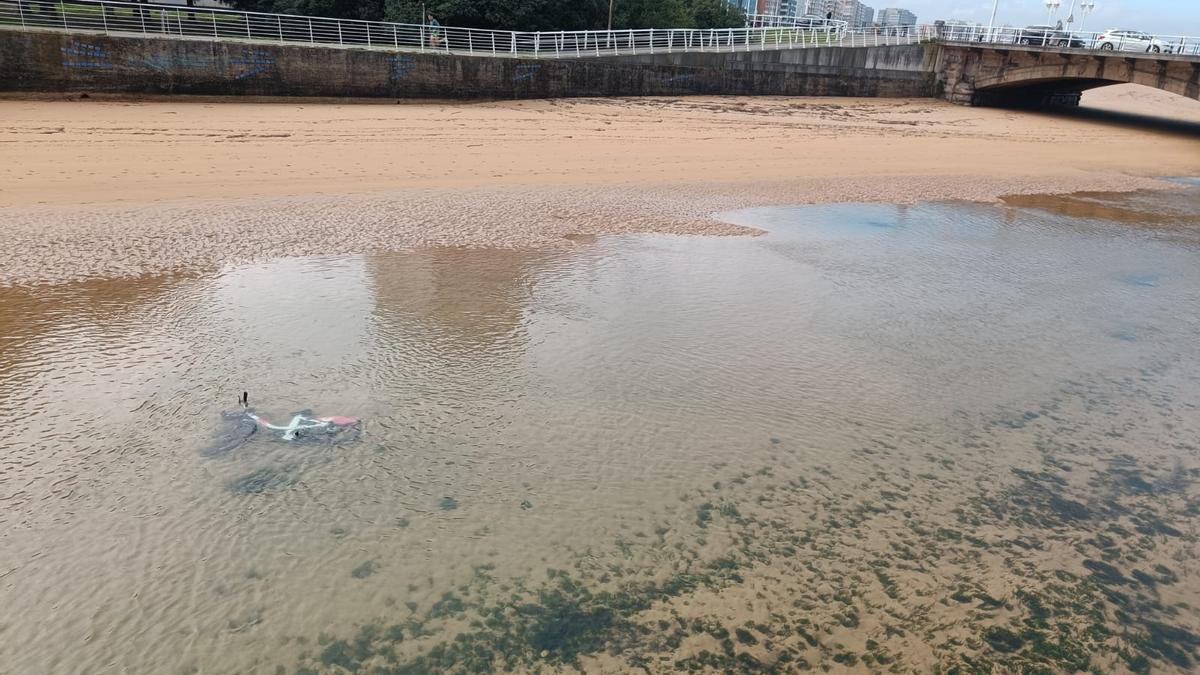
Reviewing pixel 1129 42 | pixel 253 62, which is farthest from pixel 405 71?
pixel 1129 42

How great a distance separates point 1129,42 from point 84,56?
35.0 m

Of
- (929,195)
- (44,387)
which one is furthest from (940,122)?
(44,387)

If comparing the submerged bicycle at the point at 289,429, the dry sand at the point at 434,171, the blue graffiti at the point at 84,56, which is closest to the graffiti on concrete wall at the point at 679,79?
the dry sand at the point at 434,171

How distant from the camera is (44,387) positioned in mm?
4195

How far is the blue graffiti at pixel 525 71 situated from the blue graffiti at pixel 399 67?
3.20 metres

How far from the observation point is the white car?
26.8 metres

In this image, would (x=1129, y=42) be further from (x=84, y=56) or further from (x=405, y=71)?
(x=84, y=56)

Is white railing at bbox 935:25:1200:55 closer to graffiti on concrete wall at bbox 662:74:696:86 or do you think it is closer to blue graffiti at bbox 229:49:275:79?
graffiti on concrete wall at bbox 662:74:696:86

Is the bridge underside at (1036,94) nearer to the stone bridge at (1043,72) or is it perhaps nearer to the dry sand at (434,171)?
the stone bridge at (1043,72)

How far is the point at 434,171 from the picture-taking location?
10.9 metres

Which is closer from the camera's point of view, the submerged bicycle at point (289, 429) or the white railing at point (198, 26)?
the submerged bicycle at point (289, 429)

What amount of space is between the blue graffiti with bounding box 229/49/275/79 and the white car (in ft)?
89.8

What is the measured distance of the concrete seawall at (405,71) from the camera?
1753cm

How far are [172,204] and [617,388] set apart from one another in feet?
20.5
